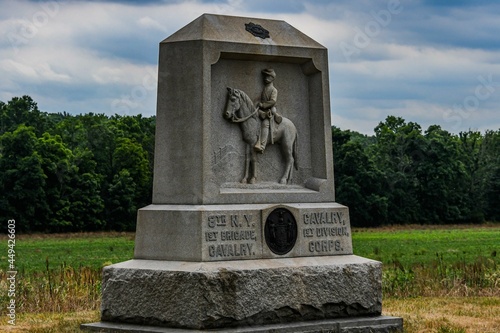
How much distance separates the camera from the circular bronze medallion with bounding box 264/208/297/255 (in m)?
12.0

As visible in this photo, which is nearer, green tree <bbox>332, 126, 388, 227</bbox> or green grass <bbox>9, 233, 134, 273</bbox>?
green grass <bbox>9, 233, 134, 273</bbox>

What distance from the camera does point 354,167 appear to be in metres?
74.7

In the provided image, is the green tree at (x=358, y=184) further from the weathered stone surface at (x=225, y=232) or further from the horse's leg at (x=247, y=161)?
the horse's leg at (x=247, y=161)

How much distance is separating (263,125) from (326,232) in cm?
173

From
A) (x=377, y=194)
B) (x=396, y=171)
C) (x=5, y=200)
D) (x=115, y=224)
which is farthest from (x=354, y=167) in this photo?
(x=5, y=200)

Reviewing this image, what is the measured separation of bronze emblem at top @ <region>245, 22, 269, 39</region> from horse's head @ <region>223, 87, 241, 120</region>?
2.90 feet

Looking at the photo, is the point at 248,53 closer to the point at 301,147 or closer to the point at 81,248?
the point at 301,147

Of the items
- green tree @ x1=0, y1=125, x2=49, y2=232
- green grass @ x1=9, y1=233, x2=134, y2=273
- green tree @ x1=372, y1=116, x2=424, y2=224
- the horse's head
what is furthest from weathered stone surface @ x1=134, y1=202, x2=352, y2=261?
green tree @ x1=372, y1=116, x2=424, y2=224

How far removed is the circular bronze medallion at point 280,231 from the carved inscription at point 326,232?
0.19 m

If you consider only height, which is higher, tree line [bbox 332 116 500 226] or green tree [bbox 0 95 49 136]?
green tree [bbox 0 95 49 136]

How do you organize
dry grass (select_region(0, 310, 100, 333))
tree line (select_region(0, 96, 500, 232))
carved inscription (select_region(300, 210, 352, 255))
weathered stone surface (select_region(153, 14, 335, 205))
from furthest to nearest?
tree line (select_region(0, 96, 500, 232)) < carved inscription (select_region(300, 210, 352, 255)) < dry grass (select_region(0, 310, 100, 333)) < weathered stone surface (select_region(153, 14, 335, 205))

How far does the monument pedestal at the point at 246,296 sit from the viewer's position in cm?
1115

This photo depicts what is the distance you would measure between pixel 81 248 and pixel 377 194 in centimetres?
3558

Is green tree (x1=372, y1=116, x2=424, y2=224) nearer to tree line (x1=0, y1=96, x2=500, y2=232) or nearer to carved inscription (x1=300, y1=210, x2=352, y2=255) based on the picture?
tree line (x1=0, y1=96, x2=500, y2=232)
